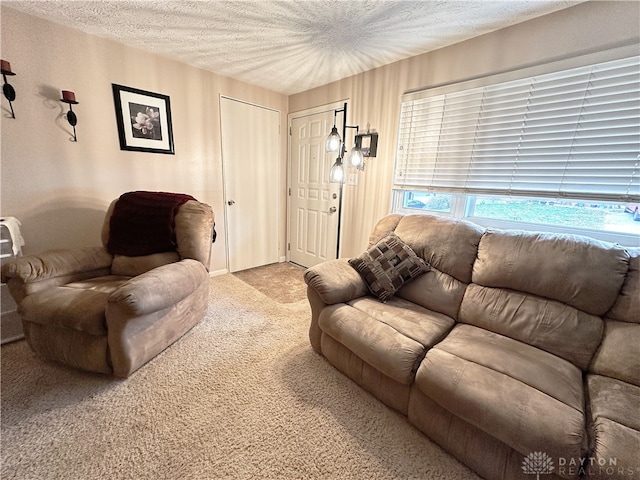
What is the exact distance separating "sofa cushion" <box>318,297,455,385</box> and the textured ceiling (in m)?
1.94

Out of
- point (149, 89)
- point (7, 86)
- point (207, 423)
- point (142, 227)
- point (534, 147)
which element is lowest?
point (207, 423)

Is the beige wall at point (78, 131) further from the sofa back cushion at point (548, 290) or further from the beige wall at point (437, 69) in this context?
the sofa back cushion at point (548, 290)

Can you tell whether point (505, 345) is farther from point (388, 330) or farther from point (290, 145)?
point (290, 145)

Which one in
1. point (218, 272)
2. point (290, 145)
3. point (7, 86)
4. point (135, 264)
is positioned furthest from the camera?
point (290, 145)

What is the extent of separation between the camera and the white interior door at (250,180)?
3.16 metres

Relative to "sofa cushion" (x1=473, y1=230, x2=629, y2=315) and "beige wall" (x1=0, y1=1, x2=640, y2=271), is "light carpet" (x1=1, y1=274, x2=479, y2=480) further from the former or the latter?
"beige wall" (x1=0, y1=1, x2=640, y2=271)

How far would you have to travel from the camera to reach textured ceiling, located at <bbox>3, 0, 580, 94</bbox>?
5.49ft

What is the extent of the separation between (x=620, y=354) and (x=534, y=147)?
133cm

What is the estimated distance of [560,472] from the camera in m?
0.89

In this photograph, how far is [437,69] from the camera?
7.25 ft

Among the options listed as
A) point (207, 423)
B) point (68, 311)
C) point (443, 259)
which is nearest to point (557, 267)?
point (443, 259)

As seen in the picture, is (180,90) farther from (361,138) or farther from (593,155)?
(593,155)

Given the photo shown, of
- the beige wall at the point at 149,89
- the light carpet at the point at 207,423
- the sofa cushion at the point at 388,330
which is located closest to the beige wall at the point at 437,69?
the beige wall at the point at 149,89

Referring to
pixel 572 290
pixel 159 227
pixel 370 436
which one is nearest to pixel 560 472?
pixel 370 436
